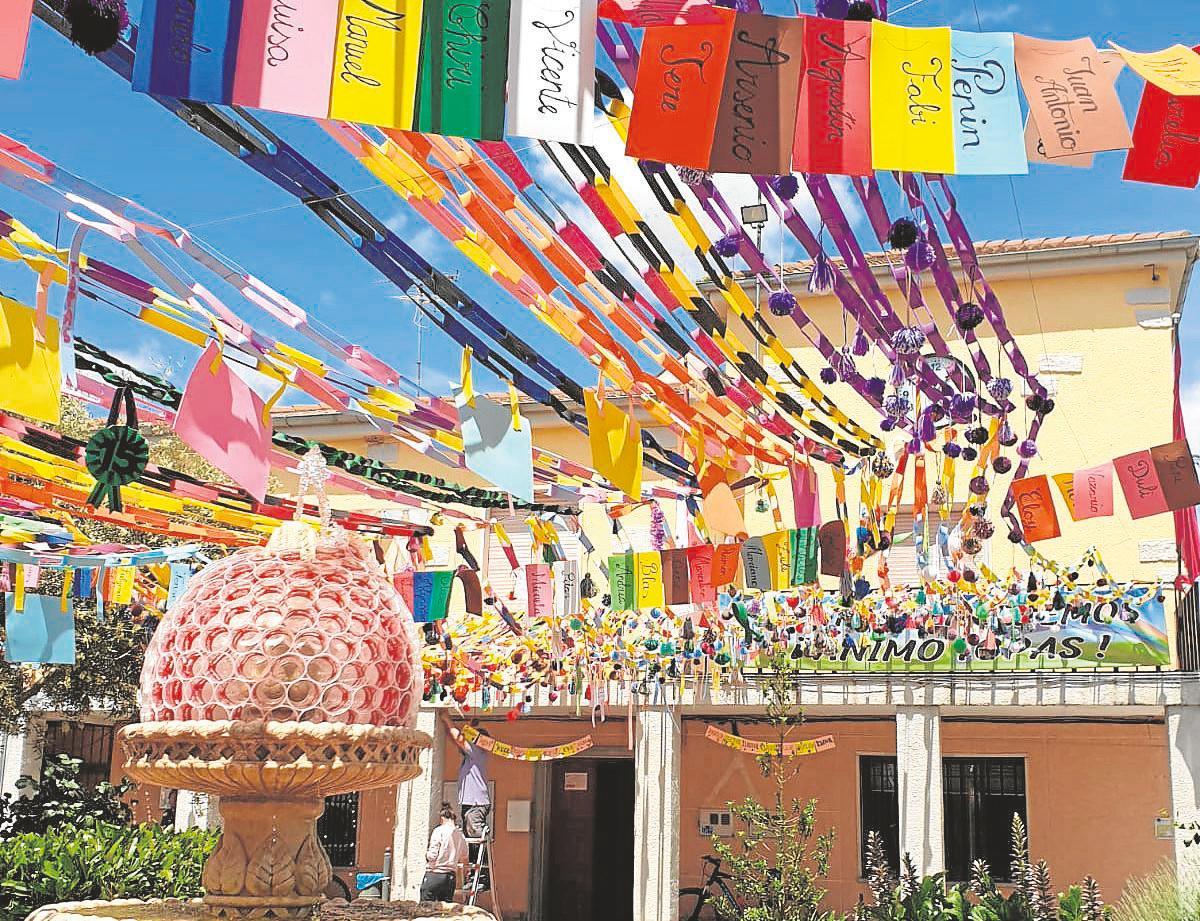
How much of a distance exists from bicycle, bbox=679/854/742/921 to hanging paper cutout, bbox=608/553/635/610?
786 cm

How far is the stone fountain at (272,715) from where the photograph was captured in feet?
9.02

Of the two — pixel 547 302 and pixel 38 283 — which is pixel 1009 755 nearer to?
pixel 547 302

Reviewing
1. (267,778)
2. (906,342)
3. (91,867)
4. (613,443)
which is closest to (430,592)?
(91,867)

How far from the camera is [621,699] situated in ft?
50.3

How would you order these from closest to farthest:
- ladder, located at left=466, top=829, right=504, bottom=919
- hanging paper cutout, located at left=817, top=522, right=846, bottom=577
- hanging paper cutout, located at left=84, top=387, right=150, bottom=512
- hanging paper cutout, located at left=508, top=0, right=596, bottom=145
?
hanging paper cutout, located at left=508, top=0, right=596, bottom=145 < hanging paper cutout, located at left=84, top=387, right=150, bottom=512 < hanging paper cutout, located at left=817, top=522, right=846, bottom=577 < ladder, located at left=466, top=829, right=504, bottom=919

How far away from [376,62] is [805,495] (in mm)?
5993

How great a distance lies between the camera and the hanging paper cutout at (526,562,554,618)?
33.9ft

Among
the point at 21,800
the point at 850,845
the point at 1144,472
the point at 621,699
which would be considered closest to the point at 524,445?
the point at 1144,472

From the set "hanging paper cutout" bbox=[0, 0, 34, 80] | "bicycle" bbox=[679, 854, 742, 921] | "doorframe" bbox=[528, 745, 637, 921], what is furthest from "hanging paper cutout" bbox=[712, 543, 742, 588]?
"doorframe" bbox=[528, 745, 637, 921]

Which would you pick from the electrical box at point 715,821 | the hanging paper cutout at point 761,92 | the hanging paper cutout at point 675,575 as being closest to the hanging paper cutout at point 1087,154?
the hanging paper cutout at point 761,92

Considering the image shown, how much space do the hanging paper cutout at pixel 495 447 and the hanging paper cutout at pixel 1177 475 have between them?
409 centimetres

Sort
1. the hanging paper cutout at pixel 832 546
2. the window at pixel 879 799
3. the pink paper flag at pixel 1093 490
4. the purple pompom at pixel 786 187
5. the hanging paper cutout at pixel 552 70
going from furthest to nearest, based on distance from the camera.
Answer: the window at pixel 879 799 < the hanging paper cutout at pixel 832 546 < the pink paper flag at pixel 1093 490 < the purple pompom at pixel 786 187 < the hanging paper cutout at pixel 552 70

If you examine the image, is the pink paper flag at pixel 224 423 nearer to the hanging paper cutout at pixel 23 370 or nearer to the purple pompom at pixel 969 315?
the hanging paper cutout at pixel 23 370

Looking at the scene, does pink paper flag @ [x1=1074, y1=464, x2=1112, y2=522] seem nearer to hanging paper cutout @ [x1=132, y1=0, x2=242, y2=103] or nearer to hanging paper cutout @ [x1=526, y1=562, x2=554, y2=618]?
hanging paper cutout @ [x1=526, y1=562, x2=554, y2=618]
